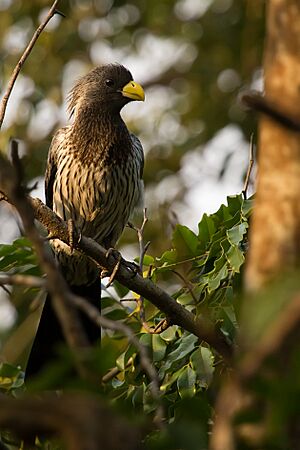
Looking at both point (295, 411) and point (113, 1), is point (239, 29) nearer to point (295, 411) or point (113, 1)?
point (113, 1)

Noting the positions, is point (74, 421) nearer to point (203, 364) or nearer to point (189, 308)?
point (203, 364)

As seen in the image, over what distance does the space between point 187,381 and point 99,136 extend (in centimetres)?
245

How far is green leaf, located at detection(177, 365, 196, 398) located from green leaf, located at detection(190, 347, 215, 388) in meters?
0.02

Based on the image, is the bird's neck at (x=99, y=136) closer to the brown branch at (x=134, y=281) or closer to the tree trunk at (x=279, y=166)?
the brown branch at (x=134, y=281)

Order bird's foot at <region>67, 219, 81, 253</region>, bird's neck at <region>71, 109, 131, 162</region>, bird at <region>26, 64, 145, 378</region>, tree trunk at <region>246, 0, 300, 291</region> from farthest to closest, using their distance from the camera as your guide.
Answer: bird's neck at <region>71, 109, 131, 162</region>, bird at <region>26, 64, 145, 378</region>, bird's foot at <region>67, 219, 81, 253</region>, tree trunk at <region>246, 0, 300, 291</region>

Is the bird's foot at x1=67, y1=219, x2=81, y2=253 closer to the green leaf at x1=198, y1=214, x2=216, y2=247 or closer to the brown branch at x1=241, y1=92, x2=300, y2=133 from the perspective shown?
the green leaf at x1=198, y1=214, x2=216, y2=247

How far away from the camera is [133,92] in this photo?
5.77 m

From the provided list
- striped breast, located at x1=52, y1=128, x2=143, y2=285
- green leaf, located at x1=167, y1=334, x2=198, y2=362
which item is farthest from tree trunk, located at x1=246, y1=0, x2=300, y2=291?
striped breast, located at x1=52, y1=128, x2=143, y2=285

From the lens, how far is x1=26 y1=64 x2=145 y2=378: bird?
5.32 meters

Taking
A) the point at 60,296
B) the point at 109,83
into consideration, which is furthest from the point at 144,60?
the point at 60,296

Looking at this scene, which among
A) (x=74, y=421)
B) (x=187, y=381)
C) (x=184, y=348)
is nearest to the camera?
(x=74, y=421)

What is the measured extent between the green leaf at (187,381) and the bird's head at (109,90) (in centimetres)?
267

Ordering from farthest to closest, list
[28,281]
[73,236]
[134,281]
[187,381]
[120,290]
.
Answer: [120,290] → [73,236] → [134,281] → [187,381] → [28,281]

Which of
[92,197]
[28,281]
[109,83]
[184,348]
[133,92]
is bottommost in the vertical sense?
[28,281]
